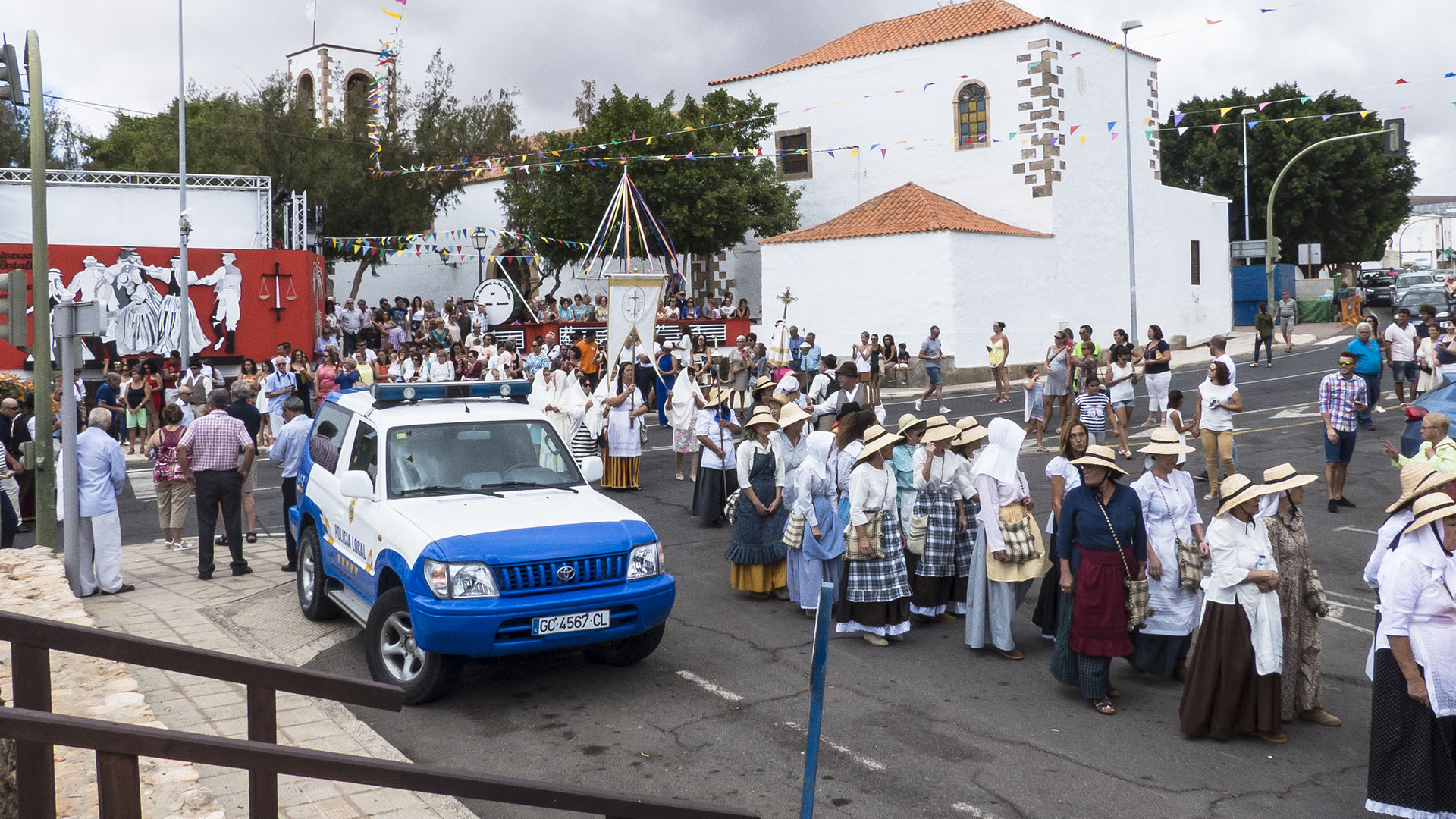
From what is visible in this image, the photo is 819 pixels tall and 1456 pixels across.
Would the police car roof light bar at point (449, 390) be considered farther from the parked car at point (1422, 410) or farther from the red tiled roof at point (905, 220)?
the red tiled roof at point (905, 220)

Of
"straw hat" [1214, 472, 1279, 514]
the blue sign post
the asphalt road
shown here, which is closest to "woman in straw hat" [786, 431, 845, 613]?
the asphalt road

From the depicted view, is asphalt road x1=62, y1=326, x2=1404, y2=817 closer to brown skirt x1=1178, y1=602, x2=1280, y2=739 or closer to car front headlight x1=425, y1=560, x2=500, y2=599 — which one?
brown skirt x1=1178, y1=602, x2=1280, y2=739

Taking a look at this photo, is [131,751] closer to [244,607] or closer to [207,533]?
[244,607]

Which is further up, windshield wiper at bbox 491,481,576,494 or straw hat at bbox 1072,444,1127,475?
straw hat at bbox 1072,444,1127,475

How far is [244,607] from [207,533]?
148cm

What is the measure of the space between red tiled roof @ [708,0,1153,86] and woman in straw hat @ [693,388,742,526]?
78.2 ft

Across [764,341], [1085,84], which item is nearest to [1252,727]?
[764,341]

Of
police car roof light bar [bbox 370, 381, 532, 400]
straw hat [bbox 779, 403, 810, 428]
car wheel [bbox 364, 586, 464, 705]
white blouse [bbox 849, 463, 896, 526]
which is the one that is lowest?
car wheel [bbox 364, 586, 464, 705]

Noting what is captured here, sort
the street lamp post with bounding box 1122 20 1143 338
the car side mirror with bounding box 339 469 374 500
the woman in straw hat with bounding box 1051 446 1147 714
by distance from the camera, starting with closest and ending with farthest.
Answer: the woman in straw hat with bounding box 1051 446 1147 714
the car side mirror with bounding box 339 469 374 500
the street lamp post with bounding box 1122 20 1143 338

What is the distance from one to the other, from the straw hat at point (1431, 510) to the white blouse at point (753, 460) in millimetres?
5190

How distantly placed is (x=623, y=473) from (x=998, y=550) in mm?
8125

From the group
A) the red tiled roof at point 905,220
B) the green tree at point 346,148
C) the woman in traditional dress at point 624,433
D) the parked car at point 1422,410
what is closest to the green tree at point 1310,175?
the red tiled roof at point 905,220

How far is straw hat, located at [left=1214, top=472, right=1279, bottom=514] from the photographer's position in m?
6.64

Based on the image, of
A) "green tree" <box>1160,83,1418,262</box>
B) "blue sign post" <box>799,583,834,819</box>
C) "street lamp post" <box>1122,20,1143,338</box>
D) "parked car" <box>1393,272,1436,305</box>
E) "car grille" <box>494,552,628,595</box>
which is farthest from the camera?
"green tree" <box>1160,83,1418,262</box>
